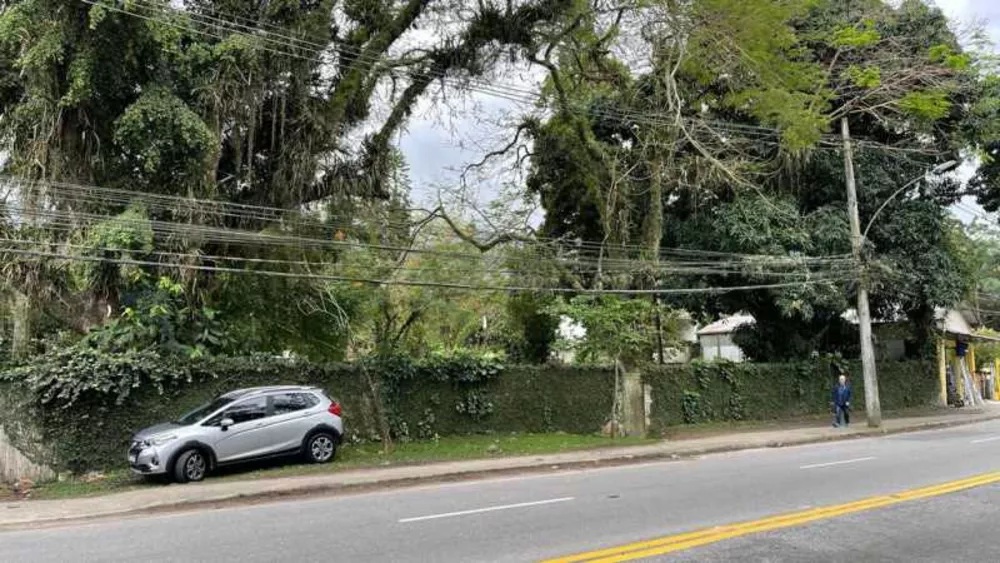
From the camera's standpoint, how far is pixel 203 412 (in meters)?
14.7

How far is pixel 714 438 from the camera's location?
71.5 feet

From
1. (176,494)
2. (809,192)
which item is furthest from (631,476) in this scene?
(809,192)

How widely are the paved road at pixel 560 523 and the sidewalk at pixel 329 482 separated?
40.3 inches

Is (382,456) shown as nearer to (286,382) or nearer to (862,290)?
(286,382)

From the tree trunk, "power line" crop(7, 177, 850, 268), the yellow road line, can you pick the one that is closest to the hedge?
the tree trunk

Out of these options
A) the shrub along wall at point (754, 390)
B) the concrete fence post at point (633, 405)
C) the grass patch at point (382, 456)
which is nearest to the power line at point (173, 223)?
the grass patch at point (382, 456)

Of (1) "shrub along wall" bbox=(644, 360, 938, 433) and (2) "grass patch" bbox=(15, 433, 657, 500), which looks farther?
(1) "shrub along wall" bbox=(644, 360, 938, 433)

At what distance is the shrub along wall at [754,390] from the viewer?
2531 cm

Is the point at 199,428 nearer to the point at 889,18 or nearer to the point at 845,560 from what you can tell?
the point at 845,560

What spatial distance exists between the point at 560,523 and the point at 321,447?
8621 millimetres

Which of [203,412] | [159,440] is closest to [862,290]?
[203,412]

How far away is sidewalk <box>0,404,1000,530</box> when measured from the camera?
11648mm

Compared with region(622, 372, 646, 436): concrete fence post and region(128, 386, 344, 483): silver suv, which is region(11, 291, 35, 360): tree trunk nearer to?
region(128, 386, 344, 483): silver suv

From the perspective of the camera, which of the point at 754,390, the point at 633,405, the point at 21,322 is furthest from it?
the point at 754,390
